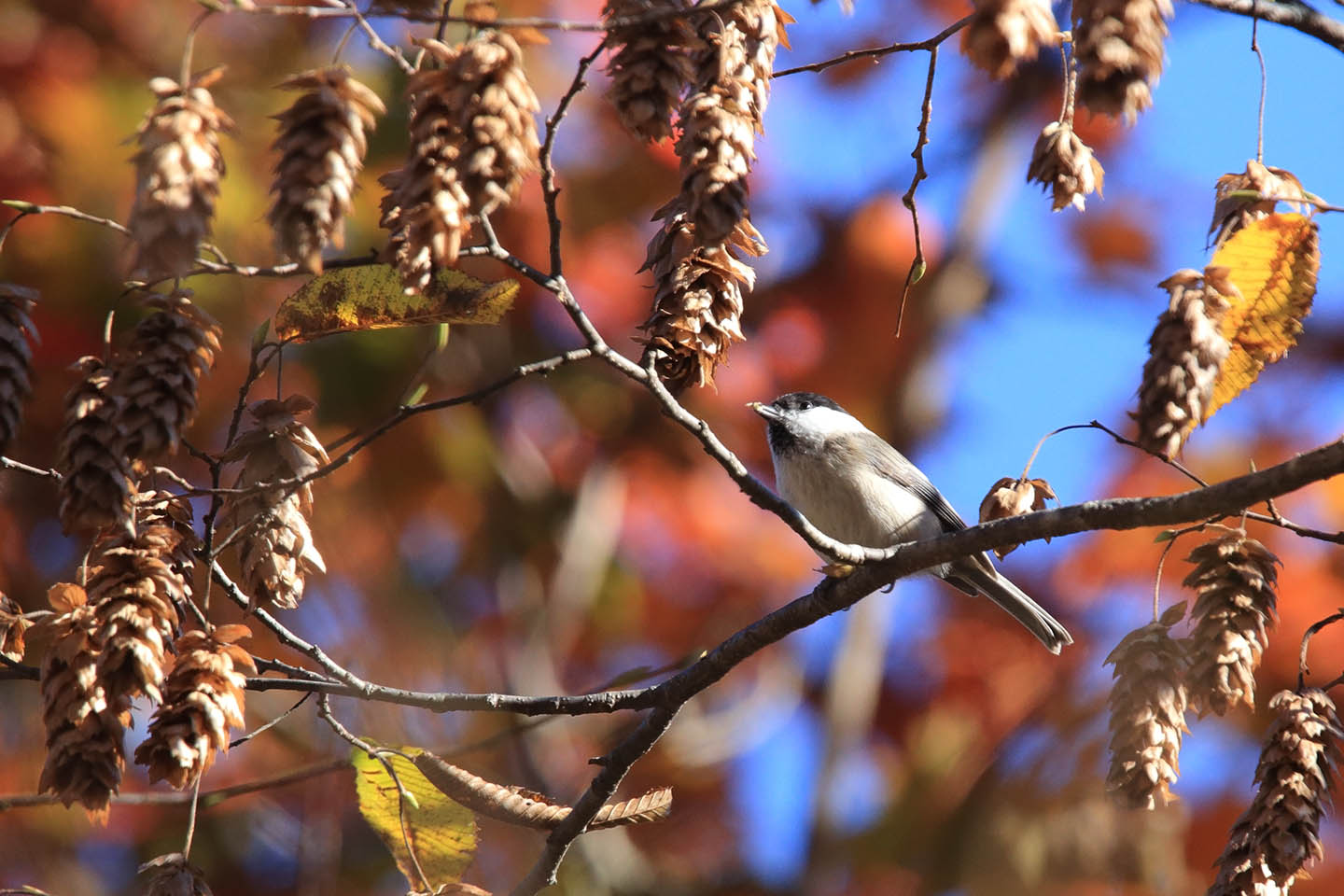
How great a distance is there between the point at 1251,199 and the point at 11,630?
1988 mm

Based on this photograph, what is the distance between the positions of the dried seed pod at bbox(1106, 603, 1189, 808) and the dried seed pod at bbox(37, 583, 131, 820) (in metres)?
1.43

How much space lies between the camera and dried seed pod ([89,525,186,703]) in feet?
4.85

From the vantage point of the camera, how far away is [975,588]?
4449mm

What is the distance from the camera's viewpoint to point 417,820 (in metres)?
2.07

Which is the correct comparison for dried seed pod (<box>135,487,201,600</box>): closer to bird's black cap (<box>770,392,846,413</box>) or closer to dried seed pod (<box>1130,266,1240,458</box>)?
dried seed pod (<box>1130,266,1240,458</box>)

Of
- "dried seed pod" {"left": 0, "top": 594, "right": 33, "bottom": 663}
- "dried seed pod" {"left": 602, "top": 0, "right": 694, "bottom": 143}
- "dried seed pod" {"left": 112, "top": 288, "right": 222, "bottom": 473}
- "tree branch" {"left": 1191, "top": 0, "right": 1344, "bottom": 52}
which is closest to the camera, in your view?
"dried seed pod" {"left": 112, "top": 288, "right": 222, "bottom": 473}

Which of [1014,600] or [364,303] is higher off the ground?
[1014,600]

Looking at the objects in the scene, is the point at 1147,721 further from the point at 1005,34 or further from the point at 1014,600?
the point at 1014,600

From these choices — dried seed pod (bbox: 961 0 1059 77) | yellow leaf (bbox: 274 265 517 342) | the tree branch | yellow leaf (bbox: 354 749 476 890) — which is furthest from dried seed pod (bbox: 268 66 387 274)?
the tree branch

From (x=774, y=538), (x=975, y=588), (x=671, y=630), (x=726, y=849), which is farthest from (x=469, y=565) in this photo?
(x=975, y=588)

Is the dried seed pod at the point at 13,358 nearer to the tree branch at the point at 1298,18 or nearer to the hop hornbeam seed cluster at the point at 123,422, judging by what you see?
the hop hornbeam seed cluster at the point at 123,422

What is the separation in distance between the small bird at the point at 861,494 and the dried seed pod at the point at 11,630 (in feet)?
8.27

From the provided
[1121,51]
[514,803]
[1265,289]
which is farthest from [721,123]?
[514,803]

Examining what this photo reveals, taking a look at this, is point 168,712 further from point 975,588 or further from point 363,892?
point 363,892
